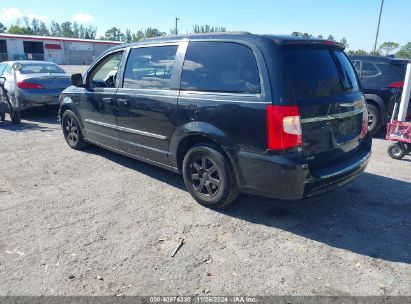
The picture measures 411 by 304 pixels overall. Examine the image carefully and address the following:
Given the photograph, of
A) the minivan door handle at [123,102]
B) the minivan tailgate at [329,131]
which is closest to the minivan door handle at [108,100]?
the minivan door handle at [123,102]

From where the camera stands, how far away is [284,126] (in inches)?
125

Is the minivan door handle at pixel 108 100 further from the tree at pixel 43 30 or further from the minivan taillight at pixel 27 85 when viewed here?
the tree at pixel 43 30

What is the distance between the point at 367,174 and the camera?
17.1ft

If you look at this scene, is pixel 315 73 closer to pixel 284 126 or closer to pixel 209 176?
pixel 284 126

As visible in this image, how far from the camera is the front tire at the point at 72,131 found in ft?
20.5

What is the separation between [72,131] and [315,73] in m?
4.71

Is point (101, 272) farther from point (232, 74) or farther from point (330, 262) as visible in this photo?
point (232, 74)

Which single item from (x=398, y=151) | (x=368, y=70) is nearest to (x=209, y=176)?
(x=398, y=151)

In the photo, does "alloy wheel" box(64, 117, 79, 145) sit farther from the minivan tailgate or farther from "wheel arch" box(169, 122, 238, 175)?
the minivan tailgate

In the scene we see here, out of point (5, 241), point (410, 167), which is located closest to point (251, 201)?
point (5, 241)

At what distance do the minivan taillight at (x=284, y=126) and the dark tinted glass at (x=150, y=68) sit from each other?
154 cm

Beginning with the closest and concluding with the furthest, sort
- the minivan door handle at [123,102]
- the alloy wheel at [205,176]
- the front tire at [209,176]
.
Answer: the front tire at [209,176]
the alloy wheel at [205,176]
the minivan door handle at [123,102]

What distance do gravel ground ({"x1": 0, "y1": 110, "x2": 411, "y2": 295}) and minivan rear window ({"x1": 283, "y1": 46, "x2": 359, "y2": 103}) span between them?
4.60 feet

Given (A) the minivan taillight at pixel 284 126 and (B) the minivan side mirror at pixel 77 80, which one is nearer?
(A) the minivan taillight at pixel 284 126
